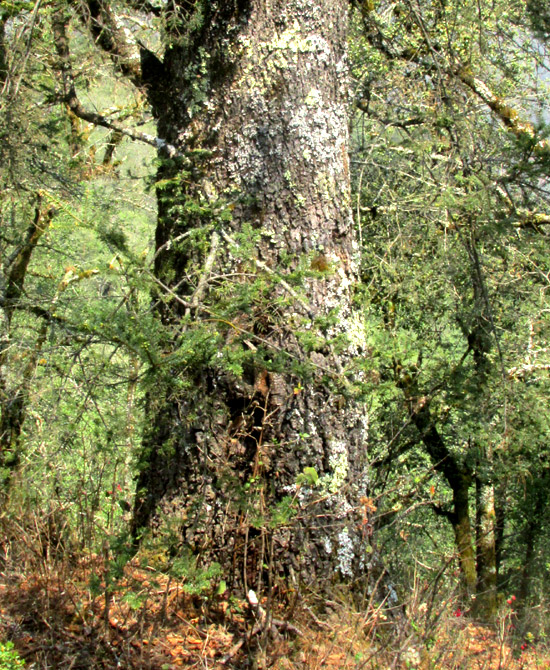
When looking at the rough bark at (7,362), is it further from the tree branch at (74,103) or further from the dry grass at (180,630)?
the tree branch at (74,103)

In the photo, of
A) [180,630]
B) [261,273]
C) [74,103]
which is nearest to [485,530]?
[180,630]

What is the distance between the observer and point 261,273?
2.79 metres

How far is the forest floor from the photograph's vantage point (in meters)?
2.53

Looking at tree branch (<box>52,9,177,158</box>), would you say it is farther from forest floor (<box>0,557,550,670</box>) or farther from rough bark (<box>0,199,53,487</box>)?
forest floor (<box>0,557,550,670</box>)

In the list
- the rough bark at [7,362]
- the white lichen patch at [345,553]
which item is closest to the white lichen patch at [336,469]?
the white lichen patch at [345,553]

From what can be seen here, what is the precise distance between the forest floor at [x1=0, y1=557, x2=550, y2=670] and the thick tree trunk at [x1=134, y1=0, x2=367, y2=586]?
21 centimetres

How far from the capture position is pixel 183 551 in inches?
105

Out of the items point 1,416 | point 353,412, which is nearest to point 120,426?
point 353,412

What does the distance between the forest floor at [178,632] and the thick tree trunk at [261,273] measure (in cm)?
21

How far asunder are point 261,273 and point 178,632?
→ 1524 millimetres

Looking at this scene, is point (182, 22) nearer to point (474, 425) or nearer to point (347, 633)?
point (347, 633)

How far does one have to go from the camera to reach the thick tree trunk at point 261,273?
2.88 meters

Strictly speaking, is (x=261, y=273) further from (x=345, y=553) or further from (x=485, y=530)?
(x=485, y=530)

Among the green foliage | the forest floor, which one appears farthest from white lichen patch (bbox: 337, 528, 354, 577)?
the green foliage
